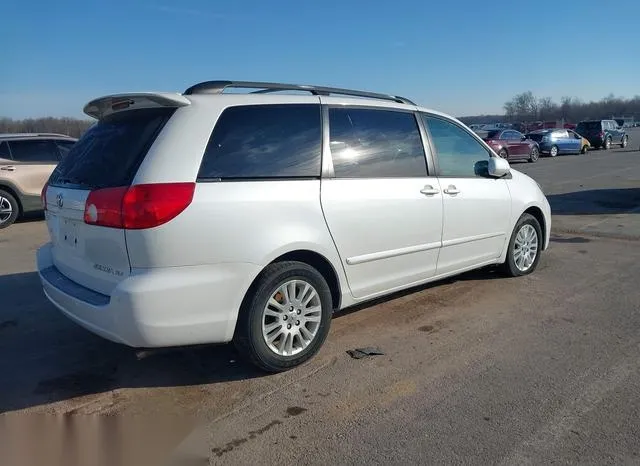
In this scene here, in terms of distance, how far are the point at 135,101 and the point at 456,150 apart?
2896 millimetres

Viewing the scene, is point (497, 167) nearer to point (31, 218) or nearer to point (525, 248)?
point (525, 248)

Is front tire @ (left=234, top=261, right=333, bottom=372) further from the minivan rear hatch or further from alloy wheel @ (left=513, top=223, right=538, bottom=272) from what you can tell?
alloy wheel @ (left=513, top=223, right=538, bottom=272)

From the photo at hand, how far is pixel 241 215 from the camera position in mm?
3316

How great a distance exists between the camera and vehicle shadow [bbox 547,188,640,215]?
10613 millimetres

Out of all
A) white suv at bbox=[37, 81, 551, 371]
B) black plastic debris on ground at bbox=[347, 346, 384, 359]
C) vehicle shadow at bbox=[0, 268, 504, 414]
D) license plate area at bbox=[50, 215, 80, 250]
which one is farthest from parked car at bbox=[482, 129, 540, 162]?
license plate area at bbox=[50, 215, 80, 250]

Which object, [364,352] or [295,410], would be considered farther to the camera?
[364,352]

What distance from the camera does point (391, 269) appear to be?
4.33 meters

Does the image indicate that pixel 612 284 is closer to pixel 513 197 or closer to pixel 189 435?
pixel 513 197

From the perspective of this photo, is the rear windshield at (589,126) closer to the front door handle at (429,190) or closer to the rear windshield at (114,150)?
the front door handle at (429,190)

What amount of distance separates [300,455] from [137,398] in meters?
1.21

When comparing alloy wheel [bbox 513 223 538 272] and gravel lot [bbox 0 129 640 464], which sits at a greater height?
alloy wheel [bbox 513 223 538 272]

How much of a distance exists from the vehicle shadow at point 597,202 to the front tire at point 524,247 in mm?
4918

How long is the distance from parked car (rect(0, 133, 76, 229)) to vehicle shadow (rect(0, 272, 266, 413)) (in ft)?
20.3

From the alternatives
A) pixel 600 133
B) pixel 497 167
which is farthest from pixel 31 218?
pixel 600 133
